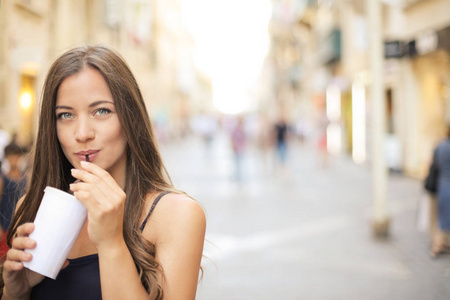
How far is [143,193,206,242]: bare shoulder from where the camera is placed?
1.58m

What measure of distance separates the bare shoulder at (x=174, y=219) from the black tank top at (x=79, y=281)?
3 centimetres

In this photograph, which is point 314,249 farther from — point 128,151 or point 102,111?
point 102,111

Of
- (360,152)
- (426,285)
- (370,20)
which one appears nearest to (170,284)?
(426,285)

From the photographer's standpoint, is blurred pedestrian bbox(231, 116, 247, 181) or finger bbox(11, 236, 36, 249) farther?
blurred pedestrian bbox(231, 116, 247, 181)

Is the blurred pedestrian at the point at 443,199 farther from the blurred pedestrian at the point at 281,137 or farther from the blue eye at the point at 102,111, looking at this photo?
the blurred pedestrian at the point at 281,137

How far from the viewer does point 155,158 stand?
6.06ft

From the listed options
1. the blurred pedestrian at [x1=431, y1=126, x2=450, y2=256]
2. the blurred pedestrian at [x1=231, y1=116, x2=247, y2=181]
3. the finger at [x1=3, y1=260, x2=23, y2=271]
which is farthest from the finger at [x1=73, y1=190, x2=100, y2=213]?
the blurred pedestrian at [x1=231, y1=116, x2=247, y2=181]

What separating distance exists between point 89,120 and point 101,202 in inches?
13.4

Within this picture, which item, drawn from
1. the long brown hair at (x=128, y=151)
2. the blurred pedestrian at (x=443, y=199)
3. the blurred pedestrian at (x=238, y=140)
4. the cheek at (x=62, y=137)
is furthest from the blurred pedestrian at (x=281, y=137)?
the cheek at (x=62, y=137)

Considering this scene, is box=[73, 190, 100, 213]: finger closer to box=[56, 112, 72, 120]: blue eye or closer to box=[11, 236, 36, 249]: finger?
box=[11, 236, 36, 249]: finger

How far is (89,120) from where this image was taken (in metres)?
1.64

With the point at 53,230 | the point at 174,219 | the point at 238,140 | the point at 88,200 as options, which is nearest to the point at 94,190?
the point at 88,200

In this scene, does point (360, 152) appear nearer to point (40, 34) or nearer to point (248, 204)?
point (248, 204)

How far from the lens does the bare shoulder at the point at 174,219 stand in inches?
62.3
